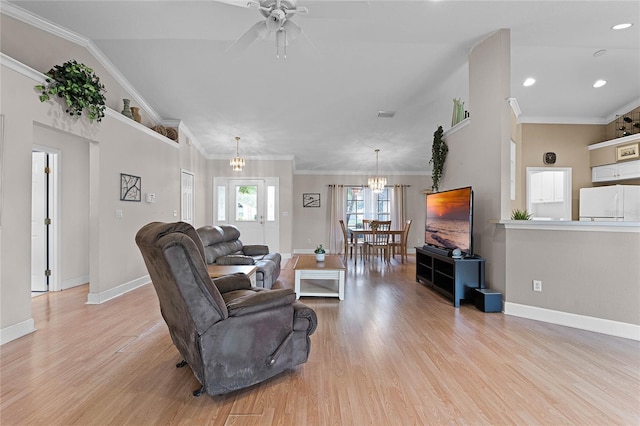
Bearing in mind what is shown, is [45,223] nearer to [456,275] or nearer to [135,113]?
[135,113]

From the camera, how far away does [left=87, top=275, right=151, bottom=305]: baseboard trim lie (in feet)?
12.6

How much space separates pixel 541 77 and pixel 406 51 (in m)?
2.38

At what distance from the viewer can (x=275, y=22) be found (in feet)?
8.04

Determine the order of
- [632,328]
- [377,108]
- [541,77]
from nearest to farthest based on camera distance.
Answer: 1. [632,328]
2. [541,77]
3. [377,108]

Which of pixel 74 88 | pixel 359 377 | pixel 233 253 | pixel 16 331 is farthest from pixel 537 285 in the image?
pixel 74 88

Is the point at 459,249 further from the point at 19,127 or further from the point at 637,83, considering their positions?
the point at 19,127

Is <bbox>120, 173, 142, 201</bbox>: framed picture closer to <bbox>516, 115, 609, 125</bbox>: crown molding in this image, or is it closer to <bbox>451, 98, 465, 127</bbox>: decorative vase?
<bbox>451, 98, 465, 127</bbox>: decorative vase

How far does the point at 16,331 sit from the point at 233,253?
250 centimetres

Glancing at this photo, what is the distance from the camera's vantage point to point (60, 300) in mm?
3980

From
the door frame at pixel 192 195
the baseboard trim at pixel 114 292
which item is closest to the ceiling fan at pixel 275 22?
the baseboard trim at pixel 114 292

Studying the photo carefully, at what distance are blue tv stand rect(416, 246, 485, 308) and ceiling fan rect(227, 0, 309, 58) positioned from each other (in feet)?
10.2

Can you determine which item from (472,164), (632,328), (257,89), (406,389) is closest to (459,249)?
(472,164)

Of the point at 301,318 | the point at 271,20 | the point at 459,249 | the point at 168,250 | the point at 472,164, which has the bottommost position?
the point at 301,318

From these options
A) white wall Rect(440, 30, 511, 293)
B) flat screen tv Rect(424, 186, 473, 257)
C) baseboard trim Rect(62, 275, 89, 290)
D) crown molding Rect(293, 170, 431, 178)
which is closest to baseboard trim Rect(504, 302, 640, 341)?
white wall Rect(440, 30, 511, 293)
